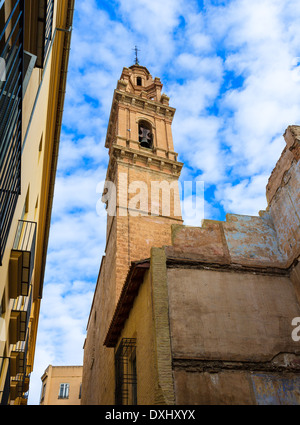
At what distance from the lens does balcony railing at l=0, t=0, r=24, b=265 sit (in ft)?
10.5

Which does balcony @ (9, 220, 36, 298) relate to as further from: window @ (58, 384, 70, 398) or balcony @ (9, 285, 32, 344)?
window @ (58, 384, 70, 398)

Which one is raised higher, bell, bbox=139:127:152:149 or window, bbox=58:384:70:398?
bell, bbox=139:127:152:149

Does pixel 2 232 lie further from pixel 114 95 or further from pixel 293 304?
pixel 114 95

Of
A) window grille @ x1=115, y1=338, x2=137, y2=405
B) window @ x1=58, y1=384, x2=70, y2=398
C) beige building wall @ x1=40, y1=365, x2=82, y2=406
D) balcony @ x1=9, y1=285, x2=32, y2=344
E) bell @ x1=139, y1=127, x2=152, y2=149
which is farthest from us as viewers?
window @ x1=58, y1=384, x2=70, y2=398

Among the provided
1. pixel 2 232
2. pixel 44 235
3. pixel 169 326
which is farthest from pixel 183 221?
pixel 2 232

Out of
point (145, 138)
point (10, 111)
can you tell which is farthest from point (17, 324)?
point (145, 138)

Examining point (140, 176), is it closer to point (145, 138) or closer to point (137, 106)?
point (145, 138)

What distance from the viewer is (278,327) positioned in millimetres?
7414

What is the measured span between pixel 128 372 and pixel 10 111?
7453mm

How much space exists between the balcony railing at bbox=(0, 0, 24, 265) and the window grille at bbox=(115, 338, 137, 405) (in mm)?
5370

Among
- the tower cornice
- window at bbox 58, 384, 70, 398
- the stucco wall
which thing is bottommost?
the stucco wall

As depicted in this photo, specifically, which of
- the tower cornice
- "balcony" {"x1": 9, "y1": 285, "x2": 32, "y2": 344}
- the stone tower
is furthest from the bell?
"balcony" {"x1": 9, "y1": 285, "x2": 32, "y2": 344}

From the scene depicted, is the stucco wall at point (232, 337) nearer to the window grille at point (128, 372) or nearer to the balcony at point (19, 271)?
the window grille at point (128, 372)

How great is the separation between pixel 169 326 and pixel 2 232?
13.9 ft
